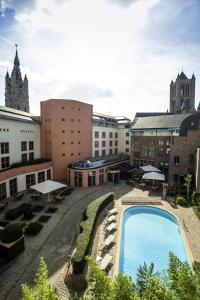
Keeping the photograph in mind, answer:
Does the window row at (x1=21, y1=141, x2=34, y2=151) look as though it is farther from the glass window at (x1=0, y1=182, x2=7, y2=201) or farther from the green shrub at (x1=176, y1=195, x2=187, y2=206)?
the green shrub at (x1=176, y1=195, x2=187, y2=206)

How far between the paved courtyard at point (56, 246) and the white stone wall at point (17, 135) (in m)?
11.8

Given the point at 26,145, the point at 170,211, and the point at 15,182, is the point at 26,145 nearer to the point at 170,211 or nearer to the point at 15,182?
the point at 15,182

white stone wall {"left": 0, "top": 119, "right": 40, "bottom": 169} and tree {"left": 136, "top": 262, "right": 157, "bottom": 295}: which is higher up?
white stone wall {"left": 0, "top": 119, "right": 40, "bottom": 169}

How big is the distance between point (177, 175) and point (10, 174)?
2650 cm

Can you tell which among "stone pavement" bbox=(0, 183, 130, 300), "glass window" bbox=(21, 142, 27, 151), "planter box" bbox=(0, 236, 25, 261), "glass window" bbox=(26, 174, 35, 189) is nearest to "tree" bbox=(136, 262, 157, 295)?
"stone pavement" bbox=(0, 183, 130, 300)

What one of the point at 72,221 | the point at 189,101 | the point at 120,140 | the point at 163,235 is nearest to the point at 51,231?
the point at 72,221

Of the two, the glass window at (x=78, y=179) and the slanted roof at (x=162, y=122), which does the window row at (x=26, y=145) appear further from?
the slanted roof at (x=162, y=122)

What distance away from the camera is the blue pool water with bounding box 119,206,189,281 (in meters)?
13.9

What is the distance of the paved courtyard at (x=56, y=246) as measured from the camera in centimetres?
1155

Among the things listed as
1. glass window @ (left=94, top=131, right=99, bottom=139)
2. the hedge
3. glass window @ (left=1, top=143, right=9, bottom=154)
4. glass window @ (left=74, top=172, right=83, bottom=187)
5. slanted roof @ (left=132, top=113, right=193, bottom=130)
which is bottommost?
the hedge

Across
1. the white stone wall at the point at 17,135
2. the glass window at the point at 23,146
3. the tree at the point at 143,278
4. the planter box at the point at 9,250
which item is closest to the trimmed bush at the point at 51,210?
the planter box at the point at 9,250

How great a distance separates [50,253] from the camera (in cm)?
1439

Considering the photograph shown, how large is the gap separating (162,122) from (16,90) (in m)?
48.5

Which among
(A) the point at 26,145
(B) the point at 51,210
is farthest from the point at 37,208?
(A) the point at 26,145
